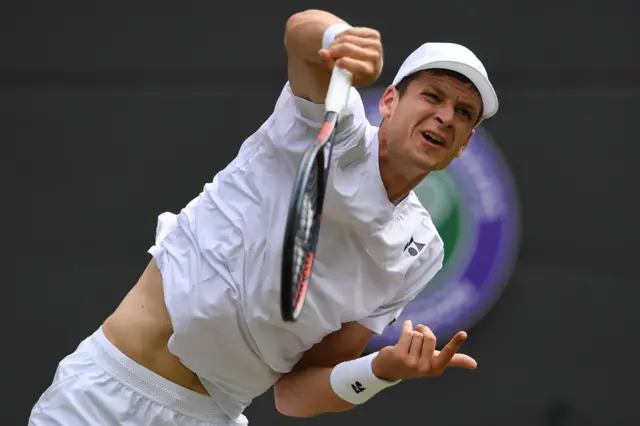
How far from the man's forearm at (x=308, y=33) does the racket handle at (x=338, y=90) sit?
4.6 inches

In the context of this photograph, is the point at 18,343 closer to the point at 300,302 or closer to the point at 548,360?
the point at 548,360

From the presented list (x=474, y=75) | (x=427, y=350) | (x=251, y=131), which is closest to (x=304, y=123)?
(x=474, y=75)

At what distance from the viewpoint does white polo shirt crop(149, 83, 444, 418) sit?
2.76 m

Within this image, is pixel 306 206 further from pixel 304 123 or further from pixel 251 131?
pixel 251 131

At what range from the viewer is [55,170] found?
4832 mm

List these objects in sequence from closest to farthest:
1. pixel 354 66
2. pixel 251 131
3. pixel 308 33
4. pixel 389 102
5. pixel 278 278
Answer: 1. pixel 354 66
2. pixel 308 33
3. pixel 278 278
4. pixel 389 102
5. pixel 251 131

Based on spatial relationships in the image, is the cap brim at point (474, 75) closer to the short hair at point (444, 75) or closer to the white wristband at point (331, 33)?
the short hair at point (444, 75)

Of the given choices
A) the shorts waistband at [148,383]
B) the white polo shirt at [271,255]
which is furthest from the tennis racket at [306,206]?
the shorts waistband at [148,383]

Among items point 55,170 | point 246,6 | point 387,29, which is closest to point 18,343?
point 55,170

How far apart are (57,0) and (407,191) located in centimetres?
240

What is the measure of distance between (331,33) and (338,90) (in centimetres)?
14

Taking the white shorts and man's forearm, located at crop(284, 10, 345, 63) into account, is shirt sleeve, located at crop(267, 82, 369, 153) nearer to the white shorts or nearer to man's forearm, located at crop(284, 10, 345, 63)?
man's forearm, located at crop(284, 10, 345, 63)

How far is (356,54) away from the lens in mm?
2418

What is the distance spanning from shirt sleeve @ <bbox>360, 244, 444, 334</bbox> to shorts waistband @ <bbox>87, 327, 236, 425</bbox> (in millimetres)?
464
